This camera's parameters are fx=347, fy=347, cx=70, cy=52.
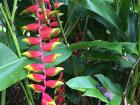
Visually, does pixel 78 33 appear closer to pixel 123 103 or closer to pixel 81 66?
pixel 81 66

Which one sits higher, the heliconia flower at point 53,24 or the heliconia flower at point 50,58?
the heliconia flower at point 53,24

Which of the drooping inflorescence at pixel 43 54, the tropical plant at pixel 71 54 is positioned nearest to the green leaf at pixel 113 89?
the tropical plant at pixel 71 54

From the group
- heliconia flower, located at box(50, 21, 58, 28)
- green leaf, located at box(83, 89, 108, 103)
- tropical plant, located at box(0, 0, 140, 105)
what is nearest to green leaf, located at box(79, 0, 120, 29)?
tropical plant, located at box(0, 0, 140, 105)

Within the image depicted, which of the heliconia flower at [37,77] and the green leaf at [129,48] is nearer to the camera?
the heliconia flower at [37,77]

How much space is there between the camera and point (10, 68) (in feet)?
2.12

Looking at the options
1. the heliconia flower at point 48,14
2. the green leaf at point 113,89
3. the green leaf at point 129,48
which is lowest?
the green leaf at point 113,89

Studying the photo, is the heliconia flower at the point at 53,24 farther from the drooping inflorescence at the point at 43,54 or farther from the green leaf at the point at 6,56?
the green leaf at the point at 6,56

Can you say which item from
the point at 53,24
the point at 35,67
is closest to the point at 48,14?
the point at 53,24

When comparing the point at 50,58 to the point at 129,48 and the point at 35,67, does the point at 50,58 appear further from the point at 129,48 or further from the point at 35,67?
the point at 129,48

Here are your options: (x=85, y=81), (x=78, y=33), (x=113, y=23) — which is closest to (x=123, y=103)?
(x=85, y=81)

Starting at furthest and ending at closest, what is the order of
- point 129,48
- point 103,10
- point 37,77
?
point 103,10 < point 129,48 < point 37,77

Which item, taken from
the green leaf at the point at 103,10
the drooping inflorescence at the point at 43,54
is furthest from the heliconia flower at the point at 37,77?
the green leaf at the point at 103,10

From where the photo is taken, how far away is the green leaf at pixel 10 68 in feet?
2.00

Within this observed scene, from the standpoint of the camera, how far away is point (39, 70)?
2.04ft
